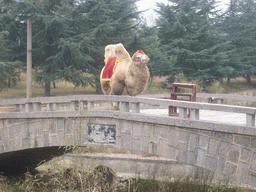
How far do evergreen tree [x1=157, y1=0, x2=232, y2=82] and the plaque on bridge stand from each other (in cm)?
1655

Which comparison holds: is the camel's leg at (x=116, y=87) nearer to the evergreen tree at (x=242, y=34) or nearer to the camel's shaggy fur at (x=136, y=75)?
the camel's shaggy fur at (x=136, y=75)

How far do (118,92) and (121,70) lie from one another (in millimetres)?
697

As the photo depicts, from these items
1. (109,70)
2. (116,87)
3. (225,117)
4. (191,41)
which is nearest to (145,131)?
(116,87)

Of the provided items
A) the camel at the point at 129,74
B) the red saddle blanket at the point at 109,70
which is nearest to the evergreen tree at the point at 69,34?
the red saddle blanket at the point at 109,70

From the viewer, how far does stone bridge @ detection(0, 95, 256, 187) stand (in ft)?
22.7

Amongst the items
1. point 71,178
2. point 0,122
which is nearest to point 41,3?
point 0,122

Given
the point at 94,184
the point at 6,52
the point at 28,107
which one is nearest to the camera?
the point at 94,184

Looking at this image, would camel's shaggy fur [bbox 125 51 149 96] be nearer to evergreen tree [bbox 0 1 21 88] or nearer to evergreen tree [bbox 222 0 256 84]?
evergreen tree [bbox 0 1 21 88]

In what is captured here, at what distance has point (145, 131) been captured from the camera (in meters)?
8.77

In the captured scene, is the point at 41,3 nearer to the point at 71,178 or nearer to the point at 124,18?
the point at 124,18

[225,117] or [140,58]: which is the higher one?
[140,58]

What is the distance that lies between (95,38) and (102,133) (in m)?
13.2

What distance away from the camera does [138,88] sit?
971cm

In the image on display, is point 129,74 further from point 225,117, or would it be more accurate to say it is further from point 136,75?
point 225,117
